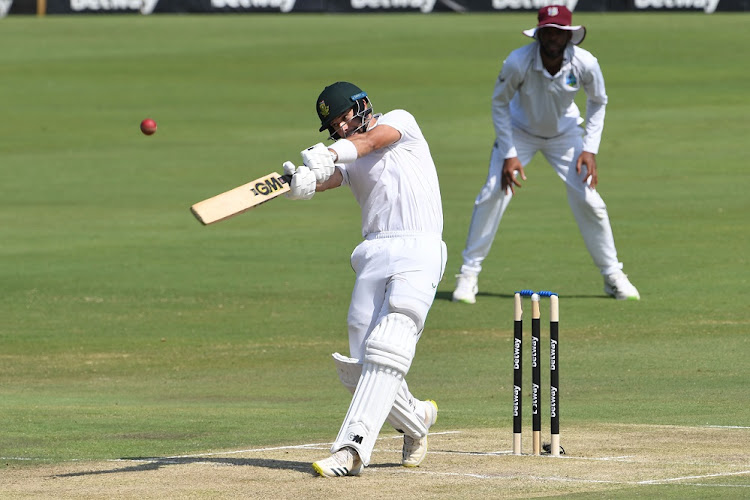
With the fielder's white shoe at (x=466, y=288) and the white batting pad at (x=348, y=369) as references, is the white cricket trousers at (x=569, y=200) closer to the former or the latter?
the fielder's white shoe at (x=466, y=288)

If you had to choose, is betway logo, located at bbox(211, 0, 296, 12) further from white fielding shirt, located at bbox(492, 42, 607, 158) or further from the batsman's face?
the batsman's face

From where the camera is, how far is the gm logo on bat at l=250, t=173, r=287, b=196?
6.96 metres

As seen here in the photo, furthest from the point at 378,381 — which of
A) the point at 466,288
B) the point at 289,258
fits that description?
the point at 289,258

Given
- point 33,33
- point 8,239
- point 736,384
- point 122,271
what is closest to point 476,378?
point 736,384

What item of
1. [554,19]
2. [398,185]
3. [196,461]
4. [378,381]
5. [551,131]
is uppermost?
[554,19]

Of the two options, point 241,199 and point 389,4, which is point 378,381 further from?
point 389,4

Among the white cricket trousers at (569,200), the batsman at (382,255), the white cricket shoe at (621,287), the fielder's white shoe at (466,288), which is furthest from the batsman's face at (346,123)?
the white cricket shoe at (621,287)

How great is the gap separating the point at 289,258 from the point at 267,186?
9.08 m

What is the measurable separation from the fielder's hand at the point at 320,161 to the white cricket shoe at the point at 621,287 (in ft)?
22.7

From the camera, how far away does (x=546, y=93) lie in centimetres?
1301

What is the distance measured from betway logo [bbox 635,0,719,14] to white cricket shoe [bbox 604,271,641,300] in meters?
30.5

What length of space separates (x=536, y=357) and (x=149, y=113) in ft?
79.0

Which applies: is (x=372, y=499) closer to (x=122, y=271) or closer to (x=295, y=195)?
(x=295, y=195)

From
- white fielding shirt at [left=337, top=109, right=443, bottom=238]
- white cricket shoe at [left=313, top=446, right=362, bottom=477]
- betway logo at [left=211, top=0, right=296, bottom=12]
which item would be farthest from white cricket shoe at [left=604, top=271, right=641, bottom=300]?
betway logo at [left=211, top=0, right=296, bottom=12]
